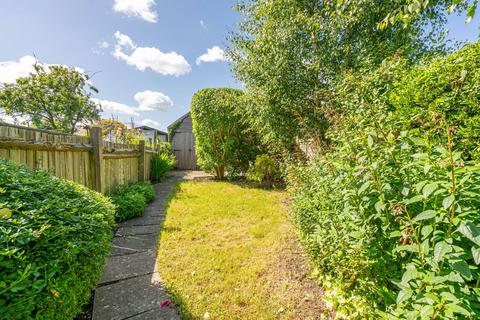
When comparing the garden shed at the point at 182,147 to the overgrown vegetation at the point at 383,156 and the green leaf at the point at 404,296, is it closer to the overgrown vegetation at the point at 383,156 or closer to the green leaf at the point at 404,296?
the overgrown vegetation at the point at 383,156

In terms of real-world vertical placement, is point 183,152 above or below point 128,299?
above

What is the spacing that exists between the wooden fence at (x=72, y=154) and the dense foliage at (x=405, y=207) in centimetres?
334

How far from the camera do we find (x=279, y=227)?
11.9 ft

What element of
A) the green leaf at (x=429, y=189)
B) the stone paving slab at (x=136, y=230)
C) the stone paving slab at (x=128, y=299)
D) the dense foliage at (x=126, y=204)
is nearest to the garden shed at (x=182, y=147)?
the dense foliage at (x=126, y=204)

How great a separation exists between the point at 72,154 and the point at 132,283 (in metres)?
2.44

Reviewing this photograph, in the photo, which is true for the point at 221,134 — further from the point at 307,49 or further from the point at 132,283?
the point at 132,283

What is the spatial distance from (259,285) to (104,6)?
629 cm

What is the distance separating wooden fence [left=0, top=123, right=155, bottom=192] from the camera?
93.3 inches

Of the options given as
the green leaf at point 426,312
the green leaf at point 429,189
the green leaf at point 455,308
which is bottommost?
the green leaf at point 426,312

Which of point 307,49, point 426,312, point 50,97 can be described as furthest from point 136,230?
point 50,97

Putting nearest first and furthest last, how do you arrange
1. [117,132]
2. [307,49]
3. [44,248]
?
[44,248], [307,49], [117,132]

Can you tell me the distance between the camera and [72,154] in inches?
135

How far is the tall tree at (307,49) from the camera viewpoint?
4016mm

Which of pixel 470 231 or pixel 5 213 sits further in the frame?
pixel 5 213
